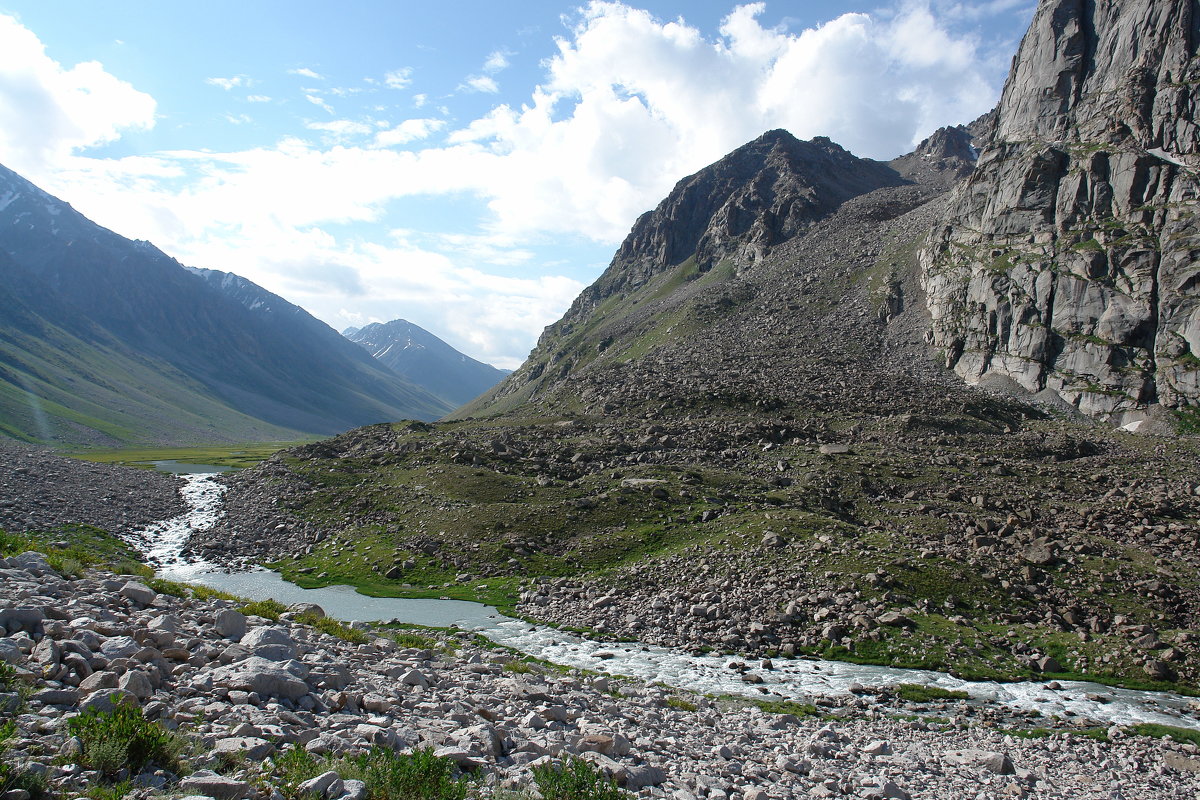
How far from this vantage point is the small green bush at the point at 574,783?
1255 cm

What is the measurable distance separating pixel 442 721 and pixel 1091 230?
424 ft

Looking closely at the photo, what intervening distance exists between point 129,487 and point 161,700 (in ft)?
281

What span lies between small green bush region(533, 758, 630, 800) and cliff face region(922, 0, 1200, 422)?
104228mm

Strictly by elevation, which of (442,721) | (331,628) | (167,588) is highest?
(442,721)

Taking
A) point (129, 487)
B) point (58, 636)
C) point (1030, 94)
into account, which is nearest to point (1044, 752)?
point (58, 636)

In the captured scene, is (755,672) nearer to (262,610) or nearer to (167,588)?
(262,610)

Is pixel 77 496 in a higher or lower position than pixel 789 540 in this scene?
lower

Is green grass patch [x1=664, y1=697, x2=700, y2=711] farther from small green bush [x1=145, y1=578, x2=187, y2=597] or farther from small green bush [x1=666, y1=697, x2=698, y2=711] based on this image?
small green bush [x1=145, y1=578, x2=187, y2=597]

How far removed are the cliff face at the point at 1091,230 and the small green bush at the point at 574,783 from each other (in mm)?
104228

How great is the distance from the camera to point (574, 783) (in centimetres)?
1292

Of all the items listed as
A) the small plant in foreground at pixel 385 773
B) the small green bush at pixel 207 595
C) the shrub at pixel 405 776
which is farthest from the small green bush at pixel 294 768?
the small green bush at pixel 207 595

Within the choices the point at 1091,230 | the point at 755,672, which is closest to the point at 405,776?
the point at 755,672

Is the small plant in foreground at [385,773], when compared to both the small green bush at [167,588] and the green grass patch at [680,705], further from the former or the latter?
the small green bush at [167,588]

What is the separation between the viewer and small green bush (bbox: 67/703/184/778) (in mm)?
9961
